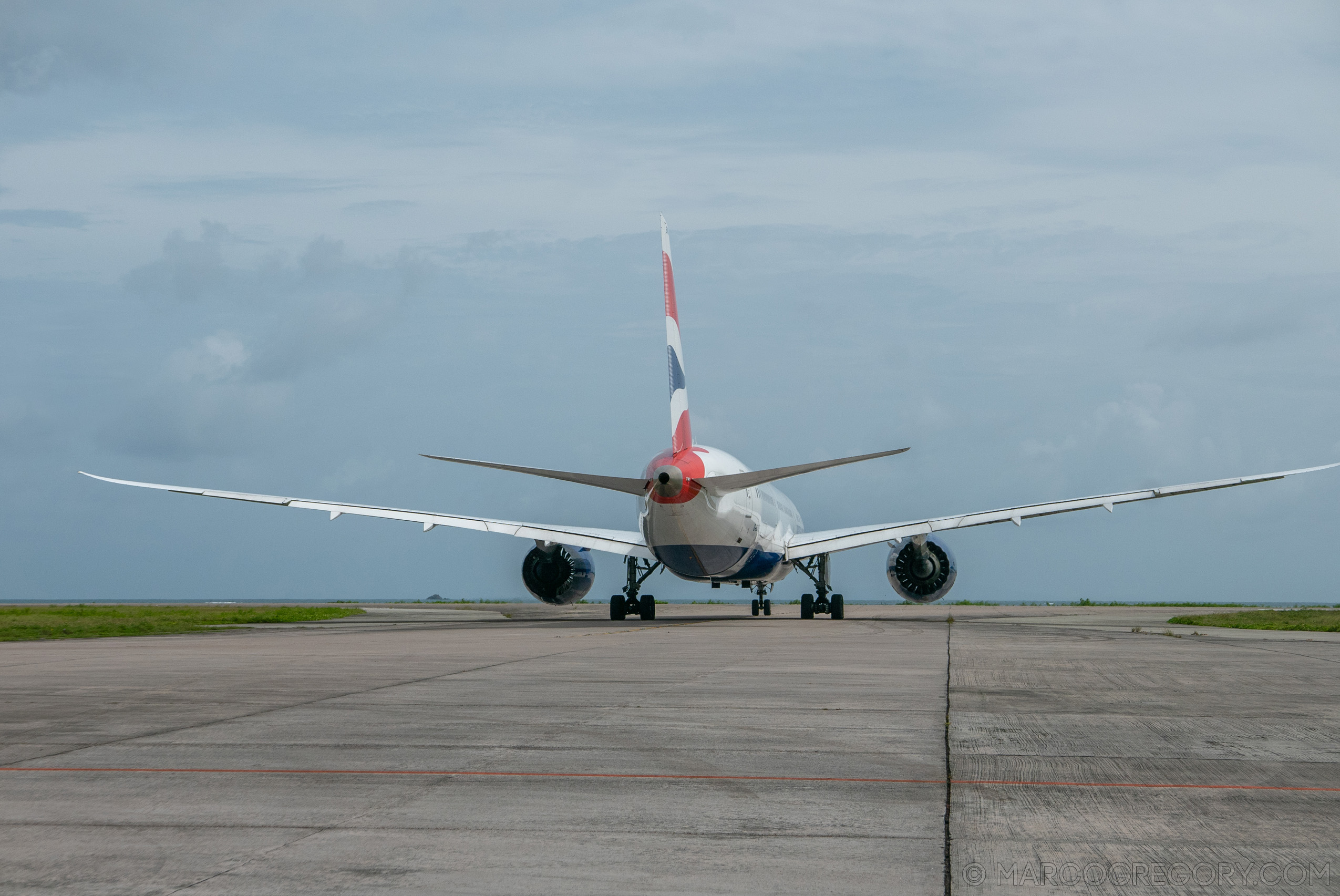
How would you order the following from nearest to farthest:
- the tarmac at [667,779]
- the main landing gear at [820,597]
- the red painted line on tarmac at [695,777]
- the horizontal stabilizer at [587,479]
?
1. the tarmac at [667,779]
2. the red painted line on tarmac at [695,777]
3. the horizontal stabilizer at [587,479]
4. the main landing gear at [820,597]

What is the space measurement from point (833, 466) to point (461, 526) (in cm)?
1028

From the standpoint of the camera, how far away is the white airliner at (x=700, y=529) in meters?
27.6

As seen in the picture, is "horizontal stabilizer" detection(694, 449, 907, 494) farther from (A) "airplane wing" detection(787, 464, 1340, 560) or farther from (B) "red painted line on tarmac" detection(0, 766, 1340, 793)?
(B) "red painted line on tarmac" detection(0, 766, 1340, 793)

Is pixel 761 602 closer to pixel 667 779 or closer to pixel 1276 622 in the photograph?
pixel 1276 622

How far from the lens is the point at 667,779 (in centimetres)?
683

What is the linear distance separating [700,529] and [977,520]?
7.59m

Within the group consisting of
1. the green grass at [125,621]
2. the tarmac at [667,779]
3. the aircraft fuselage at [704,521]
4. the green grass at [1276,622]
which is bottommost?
the tarmac at [667,779]

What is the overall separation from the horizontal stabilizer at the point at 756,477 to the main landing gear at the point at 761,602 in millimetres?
11112

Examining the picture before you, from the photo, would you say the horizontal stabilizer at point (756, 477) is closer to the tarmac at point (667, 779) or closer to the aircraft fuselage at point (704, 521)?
the aircraft fuselage at point (704, 521)

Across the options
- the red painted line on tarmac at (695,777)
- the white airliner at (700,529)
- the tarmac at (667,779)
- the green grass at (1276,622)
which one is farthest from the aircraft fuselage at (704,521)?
the red painted line on tarmac at (695,777)

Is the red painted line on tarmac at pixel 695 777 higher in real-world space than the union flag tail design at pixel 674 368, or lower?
lower

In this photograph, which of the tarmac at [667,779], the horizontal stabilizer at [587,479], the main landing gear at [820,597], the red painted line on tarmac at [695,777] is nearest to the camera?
the tarmac at [667,779]

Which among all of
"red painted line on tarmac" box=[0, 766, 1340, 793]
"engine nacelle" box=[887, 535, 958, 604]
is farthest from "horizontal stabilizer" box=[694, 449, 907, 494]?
"red painted line on tarmac" box=[0, 766, 1340, 793]

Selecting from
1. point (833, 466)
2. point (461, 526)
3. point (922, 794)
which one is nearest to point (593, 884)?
point (922, 794)
